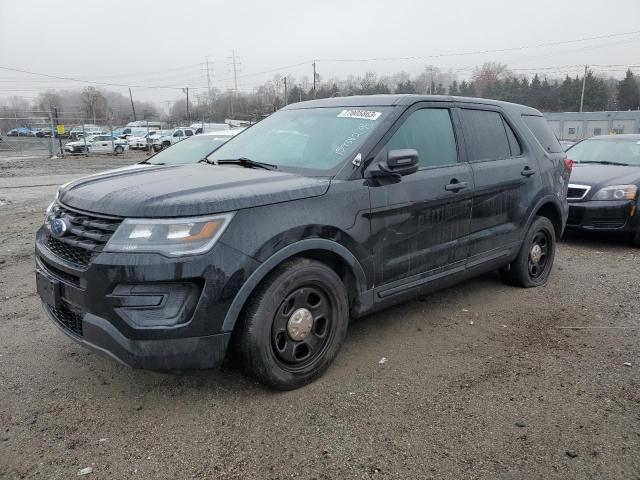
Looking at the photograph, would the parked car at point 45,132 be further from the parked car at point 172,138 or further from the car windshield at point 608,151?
the car windshield at point 608,151

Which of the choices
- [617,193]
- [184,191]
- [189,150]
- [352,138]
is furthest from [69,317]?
[617,193]

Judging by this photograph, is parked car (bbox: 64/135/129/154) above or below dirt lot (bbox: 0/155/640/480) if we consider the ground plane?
above

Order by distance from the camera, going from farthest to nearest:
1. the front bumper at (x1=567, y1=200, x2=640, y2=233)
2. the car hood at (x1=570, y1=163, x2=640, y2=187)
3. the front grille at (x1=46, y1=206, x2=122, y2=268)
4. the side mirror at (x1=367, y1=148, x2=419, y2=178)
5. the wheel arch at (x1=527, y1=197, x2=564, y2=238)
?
1. the car hood at (x1=570, y1=163, x2=640, y2=187)
2. the front bumper at (x1=567, y1=200, x2=640, y2=233)
3. the wheel arch at (x1=527, y1=197, x2=564, y2=238)
4. the side mirror at (x1=367, y1=148, x2=419, y2=178)
5. the front grille at (x1=46, y1=206, x2=122, y2=268)

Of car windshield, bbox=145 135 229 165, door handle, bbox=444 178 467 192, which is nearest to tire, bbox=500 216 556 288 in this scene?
door handle, bbox=444 178 467 192

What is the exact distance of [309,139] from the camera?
12.7 feet

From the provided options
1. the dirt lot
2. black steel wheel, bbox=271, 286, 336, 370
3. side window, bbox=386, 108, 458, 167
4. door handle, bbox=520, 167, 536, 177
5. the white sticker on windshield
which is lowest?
the dirt lot

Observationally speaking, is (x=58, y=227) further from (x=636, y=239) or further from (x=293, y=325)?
(x=636, y=239)

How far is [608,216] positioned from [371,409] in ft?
18.5

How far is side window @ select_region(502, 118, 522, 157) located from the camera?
486 cm

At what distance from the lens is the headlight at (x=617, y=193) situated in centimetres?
708

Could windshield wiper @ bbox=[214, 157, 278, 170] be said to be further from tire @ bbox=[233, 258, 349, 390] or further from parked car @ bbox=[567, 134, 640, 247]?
parked car @ bbox=[567, 134, 640, 247]

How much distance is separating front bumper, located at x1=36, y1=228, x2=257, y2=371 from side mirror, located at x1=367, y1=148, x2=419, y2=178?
3.80 feet

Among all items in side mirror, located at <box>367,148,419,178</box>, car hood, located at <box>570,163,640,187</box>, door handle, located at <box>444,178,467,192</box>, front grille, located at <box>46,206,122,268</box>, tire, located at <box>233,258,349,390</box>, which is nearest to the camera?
front grille, located at <box>46,206,122,268</box>

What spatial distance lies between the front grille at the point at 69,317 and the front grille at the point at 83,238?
28cm
